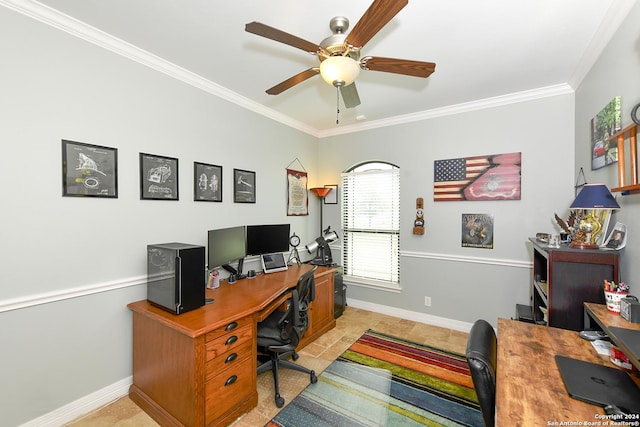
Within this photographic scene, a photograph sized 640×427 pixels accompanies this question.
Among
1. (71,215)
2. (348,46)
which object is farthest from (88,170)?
(348,46)

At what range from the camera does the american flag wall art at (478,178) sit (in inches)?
119

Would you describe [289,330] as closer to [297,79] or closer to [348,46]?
[297,79]

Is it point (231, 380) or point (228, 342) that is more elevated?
point (228, 342)

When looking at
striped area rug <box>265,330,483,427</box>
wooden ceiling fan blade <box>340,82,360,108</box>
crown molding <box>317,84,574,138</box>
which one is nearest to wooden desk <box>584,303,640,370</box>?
striped area rug <box>265,330,483,427</box>

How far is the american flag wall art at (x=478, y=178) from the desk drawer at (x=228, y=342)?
8.86 ft

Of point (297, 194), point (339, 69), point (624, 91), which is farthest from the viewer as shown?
point (297, 194)

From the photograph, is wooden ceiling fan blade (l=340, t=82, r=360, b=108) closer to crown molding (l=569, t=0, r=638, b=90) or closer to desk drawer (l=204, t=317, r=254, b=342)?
crown molding (l=569, t=0, r=638, b=90)

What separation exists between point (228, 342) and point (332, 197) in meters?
2.81

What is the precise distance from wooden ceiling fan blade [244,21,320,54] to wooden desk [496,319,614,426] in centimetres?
191

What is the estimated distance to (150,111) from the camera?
2.30 metres

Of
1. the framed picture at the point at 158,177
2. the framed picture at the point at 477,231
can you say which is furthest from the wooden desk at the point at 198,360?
the framed picture at the point at 477,231

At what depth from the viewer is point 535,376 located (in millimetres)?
1134

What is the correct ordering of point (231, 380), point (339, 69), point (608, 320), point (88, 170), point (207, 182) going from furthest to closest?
point (207, 182) < point (88, 170) < point (231, 380) < point (339, 69) < point (608, 320)

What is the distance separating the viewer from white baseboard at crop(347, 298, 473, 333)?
330 centimetres
